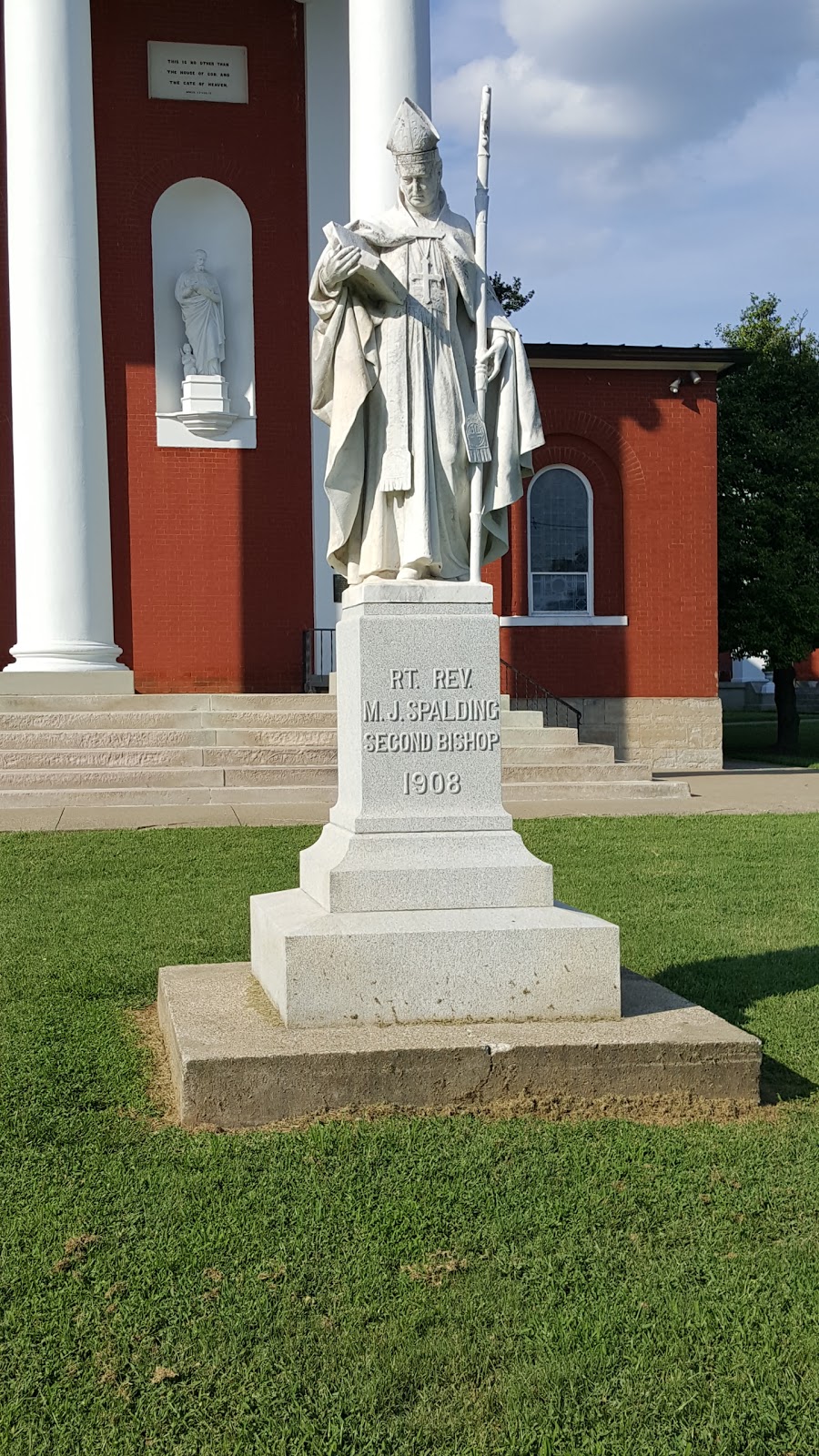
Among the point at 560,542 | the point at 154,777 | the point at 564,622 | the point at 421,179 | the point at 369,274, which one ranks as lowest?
the point at 154,777

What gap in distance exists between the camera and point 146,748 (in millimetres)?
13500

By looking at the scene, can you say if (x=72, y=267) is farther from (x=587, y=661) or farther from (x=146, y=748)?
(x=587, y=661)

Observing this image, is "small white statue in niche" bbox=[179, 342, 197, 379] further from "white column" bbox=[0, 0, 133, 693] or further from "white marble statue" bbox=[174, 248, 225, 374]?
"white column" bbox=[0, 0, 133, 693]

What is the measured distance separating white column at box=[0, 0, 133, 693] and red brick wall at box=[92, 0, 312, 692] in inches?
128

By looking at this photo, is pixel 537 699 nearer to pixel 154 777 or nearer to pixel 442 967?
pixel 154 777

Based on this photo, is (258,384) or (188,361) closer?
(188,361)

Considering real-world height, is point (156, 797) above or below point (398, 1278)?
above

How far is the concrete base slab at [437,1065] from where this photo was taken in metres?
4.19

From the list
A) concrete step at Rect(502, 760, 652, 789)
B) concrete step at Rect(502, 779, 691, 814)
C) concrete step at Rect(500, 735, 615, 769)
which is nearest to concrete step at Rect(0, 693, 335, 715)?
concrete step at Rect(500, 735, 615, 769)

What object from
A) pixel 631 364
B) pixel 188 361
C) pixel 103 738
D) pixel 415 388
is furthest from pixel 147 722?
pixel 631 364

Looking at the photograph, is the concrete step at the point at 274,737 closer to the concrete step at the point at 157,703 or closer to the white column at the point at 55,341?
the concrete step at the point at 157,703

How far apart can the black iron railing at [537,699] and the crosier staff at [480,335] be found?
15318mm

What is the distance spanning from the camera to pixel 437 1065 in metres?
4.29

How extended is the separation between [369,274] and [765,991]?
11.3 ft
